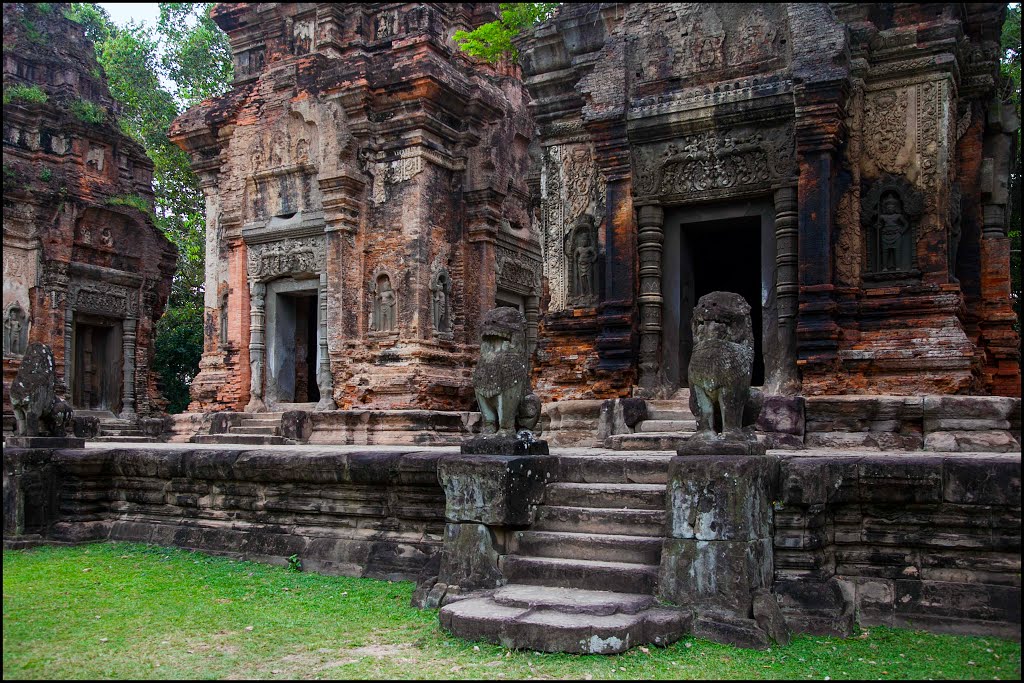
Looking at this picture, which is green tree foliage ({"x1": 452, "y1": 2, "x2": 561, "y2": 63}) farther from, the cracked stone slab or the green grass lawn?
the cracked stone slab

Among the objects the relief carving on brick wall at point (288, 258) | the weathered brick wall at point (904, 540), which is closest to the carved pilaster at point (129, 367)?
the relief carving on brick wall at point (288, 258)

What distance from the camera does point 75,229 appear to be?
63.9 ft

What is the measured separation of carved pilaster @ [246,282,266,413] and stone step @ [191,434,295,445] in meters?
1.35

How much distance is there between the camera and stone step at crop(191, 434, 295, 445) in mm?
14219

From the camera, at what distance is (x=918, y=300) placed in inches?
340

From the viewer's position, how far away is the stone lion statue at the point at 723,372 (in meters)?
5.62

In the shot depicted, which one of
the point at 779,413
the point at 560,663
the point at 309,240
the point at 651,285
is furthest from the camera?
the point at 309,240

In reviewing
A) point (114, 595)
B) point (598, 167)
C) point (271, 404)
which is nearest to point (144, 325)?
point (271, 404)

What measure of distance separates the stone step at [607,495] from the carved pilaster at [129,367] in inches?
652

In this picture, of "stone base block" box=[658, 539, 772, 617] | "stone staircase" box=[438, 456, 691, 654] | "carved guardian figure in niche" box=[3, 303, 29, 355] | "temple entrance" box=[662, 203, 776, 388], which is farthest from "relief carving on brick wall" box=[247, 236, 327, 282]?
"stone base block" box=[658, 539, 772, 617]

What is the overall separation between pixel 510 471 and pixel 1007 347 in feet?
23.6

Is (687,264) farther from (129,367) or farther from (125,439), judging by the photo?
(129,367)

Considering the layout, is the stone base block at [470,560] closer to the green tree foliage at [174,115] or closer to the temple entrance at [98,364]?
the temple entrance at [98,364]

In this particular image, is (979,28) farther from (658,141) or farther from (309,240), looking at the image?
(309,240)
